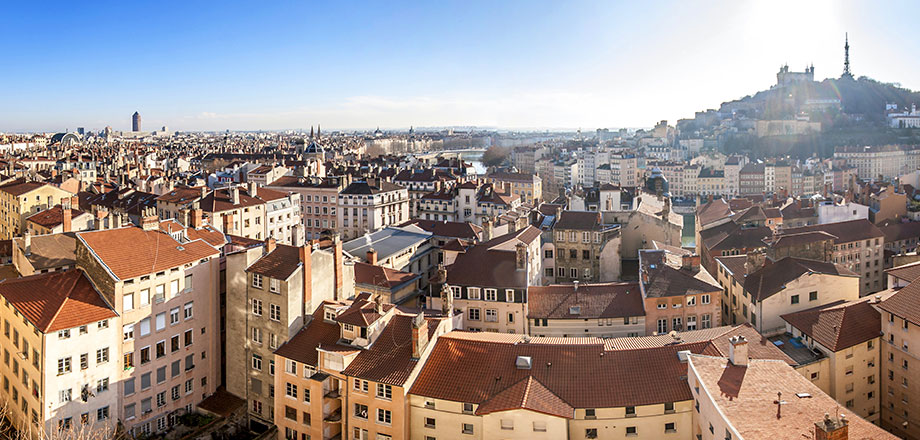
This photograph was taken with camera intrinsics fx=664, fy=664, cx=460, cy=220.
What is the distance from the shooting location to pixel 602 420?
2314 cm

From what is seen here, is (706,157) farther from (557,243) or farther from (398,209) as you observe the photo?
(557,243)

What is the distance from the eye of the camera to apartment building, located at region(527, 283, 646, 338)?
32594 mm

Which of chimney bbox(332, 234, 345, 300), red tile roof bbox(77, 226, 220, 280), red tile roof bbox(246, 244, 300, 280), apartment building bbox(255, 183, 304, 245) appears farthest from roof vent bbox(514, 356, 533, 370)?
apartment building bbox(255, 183, 304, 245)

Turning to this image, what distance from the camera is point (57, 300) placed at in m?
25.7

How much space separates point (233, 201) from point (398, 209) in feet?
70.0

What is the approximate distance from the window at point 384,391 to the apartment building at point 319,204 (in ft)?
139

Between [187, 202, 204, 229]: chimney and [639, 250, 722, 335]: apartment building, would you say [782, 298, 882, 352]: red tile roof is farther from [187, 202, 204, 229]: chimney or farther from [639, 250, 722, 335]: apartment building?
[187, 202, 204, 229]: chimney

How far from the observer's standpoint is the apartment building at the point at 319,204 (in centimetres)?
6675

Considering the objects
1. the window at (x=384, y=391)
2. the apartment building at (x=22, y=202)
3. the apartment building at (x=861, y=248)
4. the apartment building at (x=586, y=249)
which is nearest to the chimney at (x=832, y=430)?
the window at (x=384, y=391)

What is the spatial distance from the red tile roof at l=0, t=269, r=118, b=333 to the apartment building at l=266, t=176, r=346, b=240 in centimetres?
3864

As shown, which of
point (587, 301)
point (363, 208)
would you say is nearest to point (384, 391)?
point (587, 301)

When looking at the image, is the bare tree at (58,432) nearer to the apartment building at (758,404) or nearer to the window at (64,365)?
the window at (64,365)

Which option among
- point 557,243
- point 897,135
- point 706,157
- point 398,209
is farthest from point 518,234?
point 897,135

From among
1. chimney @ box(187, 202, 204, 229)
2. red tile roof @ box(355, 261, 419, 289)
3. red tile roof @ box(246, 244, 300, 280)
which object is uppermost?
chimney @ box(187, 202, 204, 229)
